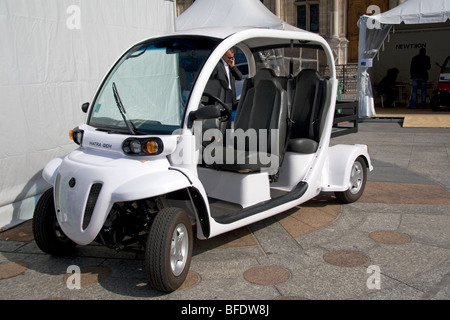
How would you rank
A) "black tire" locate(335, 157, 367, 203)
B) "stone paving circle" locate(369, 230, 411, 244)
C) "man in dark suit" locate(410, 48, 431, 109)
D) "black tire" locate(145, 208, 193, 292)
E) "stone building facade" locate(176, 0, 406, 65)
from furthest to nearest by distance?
"stone building facade" locate(176, 0, 406, 65) < "man in dark suit" locate(410, 48, 431, 109) < "black tire" locate(335, 157, 367, 203) < "stone paving circle" locate(369, 230, 411, 244) < "black tire" locate(145, 208, 193, 292)

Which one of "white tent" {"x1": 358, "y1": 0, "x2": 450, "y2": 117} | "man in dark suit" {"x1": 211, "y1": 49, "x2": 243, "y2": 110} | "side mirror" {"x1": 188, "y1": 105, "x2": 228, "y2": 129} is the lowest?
"side mirror" {"x1": 188, "y1": 105, "x2": 228, "y2": 129}

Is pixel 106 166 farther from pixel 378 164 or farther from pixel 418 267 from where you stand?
pixel 378 164

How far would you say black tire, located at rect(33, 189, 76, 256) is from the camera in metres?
3.99

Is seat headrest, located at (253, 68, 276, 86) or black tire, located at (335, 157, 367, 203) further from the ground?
seat headrest, located at (253, 68, 276, 86)

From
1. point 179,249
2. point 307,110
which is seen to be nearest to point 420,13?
point 307,110

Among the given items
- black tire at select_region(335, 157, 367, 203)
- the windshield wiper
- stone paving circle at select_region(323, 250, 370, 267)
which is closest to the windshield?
the windshield wiper

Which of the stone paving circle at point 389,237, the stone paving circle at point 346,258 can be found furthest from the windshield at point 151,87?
the stone paving circle at point 389,237

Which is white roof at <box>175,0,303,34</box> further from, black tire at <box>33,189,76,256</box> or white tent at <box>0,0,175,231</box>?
black tire at <box>33,189,76,256</box>

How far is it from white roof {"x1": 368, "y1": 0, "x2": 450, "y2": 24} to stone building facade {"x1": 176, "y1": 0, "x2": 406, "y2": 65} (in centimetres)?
1320

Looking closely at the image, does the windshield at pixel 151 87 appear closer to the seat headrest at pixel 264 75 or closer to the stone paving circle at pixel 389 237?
the seat headrest at pixel 264 75

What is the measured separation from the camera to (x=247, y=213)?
160 inches

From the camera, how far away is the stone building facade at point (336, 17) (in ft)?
84.6

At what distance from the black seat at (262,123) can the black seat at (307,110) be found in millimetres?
370
